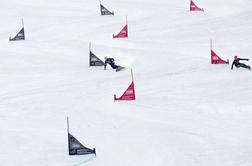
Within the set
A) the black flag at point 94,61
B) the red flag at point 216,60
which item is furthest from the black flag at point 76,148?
the red flag at point 216,60

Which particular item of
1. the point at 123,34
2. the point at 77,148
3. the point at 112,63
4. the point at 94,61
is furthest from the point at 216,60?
the point at 77,148

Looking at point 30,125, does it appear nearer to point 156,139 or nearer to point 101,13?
point 156,139

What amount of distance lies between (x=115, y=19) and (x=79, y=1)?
621 cm

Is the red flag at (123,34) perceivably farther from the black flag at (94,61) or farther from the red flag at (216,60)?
the red flag at (216,60)

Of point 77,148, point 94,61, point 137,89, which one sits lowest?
point 77,148

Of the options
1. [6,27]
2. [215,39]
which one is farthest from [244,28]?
[6,27]

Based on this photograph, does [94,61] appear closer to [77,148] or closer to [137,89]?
[137,89]

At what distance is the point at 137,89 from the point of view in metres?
16.8

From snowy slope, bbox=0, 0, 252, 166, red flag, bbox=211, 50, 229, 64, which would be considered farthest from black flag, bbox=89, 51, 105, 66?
red flag, bbox=211, 50, 229, 64

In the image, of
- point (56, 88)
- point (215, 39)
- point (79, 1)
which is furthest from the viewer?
point (79, 1)

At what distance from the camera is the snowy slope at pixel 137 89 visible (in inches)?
482

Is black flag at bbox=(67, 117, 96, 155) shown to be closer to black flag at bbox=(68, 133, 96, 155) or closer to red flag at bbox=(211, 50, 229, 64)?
black flag at bbox=(68, 133, 96, 155)

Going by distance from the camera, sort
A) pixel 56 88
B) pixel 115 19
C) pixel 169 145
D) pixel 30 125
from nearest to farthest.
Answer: pixel 169 145, pixel 30 125, pixel 56 88, pixel 115 19

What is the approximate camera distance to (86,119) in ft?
47.1
